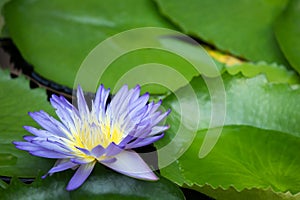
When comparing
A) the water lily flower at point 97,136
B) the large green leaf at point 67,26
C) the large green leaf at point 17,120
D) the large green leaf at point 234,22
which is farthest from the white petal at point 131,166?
the large green leaf at point 234,22

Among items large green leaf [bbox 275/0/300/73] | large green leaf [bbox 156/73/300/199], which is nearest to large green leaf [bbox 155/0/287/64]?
large green leaf [bbox 275/0/300/73]

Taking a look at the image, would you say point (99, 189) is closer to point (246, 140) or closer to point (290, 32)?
point (246, 140)

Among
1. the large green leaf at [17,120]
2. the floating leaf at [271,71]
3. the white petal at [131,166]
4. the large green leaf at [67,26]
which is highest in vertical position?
the white petal at [131,166]

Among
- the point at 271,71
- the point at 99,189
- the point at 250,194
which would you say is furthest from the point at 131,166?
the point at 271,71

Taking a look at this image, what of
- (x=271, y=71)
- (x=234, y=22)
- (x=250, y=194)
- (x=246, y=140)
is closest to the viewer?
(x=250, y=194)

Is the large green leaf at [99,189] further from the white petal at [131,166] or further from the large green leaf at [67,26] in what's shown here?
the large green leaf at [67,26]

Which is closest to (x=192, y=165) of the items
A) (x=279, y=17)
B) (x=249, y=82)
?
(x=249, y=82)

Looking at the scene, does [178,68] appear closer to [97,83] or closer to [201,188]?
[97,83]
